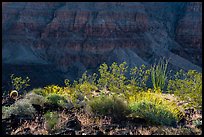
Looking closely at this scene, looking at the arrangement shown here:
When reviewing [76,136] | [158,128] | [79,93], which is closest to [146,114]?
[158,128]

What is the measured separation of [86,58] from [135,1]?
13.8m

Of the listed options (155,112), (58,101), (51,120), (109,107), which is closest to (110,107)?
(109,107)

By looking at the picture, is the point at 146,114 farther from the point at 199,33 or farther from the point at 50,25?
the point at 199,33

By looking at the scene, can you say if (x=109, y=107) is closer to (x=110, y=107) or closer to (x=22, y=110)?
(x=110, y=107)

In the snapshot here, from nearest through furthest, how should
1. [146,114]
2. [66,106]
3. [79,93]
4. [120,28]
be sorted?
1. [146,114]
2. [66,106]
3. [79,93]
4. [120,28]

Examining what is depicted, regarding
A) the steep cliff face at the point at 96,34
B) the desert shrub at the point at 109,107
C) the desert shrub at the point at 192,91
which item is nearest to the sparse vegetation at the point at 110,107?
the desert shrub at the point at 109,107

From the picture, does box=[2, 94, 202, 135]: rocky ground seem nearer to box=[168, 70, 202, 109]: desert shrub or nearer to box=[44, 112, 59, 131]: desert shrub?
box=[44, 112, 59, 131]: desert shrub

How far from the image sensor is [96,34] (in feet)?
193

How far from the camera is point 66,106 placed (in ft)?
40.9

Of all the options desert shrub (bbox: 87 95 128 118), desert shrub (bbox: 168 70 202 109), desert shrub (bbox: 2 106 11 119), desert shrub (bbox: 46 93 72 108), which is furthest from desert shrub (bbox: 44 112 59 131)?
desert shrub (bbox: 168 70 202 109)

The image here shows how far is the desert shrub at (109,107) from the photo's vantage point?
11297mm

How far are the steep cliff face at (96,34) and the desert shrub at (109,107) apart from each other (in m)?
40.4

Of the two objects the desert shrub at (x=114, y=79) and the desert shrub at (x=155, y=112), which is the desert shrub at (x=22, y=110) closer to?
the desert shrub at (x=155, y=112)

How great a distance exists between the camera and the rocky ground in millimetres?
9352
